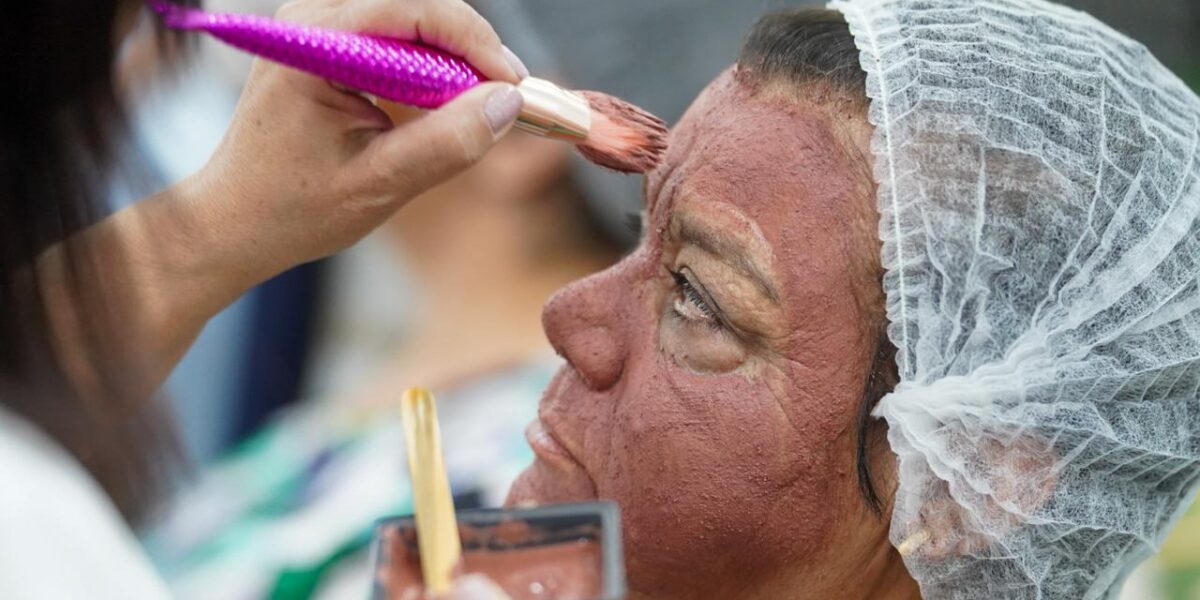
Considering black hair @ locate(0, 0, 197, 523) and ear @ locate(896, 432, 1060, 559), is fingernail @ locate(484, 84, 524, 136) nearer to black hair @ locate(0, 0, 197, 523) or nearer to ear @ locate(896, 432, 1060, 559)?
black hair @ locate(0, 0, 197, 523)

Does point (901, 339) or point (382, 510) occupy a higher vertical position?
point (382, 510)

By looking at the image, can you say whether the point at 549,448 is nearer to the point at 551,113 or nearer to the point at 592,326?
the point at 592,326

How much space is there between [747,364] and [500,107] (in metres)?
0.37

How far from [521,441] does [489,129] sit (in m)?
1.34

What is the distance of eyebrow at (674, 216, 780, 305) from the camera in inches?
48.3

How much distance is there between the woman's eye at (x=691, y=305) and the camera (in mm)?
1282

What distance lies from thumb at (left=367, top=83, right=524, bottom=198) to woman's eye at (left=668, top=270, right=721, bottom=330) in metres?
0.29

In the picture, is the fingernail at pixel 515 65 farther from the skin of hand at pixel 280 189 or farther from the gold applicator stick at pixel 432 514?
the gold applicator stick at pixel 432 514

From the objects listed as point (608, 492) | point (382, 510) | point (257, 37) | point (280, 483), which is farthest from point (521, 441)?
point (257, 37)

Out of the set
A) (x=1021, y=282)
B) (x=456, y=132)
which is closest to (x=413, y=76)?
(x=456, y=132)

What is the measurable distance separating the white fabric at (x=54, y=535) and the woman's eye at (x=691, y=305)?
560 millimetres

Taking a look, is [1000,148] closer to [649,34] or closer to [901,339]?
[901,339]

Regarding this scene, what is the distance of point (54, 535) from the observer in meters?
0.99

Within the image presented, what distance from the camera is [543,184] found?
2637 millimetres
